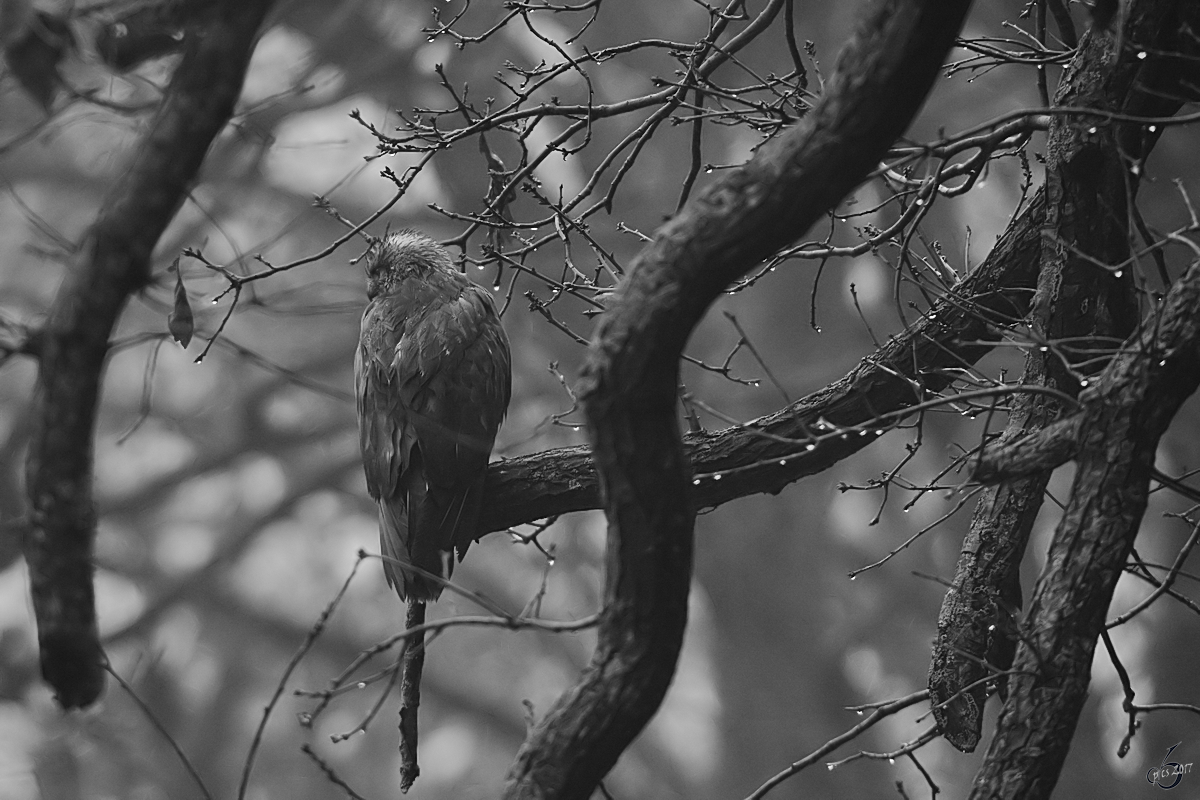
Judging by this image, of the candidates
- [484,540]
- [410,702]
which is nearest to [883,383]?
[410,702]

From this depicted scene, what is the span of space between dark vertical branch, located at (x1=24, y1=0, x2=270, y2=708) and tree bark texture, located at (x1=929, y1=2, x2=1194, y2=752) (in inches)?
59.8

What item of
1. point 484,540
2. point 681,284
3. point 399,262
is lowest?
point 681,284

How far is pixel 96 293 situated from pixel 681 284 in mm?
675

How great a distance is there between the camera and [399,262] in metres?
3.42

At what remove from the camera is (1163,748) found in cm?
694

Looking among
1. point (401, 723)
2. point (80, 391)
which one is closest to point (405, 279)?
point (401, 723)

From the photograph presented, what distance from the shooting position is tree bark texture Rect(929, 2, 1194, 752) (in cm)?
205

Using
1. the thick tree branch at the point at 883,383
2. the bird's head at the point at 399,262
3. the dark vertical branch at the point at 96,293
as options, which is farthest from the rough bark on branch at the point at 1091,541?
the bird's head at the point at 399,262

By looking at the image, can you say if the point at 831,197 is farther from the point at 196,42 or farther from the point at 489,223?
the point at 489,223

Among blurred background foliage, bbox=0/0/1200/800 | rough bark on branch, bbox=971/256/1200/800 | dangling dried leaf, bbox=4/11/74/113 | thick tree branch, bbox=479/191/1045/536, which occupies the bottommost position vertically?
rough bark on branch, bbox=971/256/1200/800

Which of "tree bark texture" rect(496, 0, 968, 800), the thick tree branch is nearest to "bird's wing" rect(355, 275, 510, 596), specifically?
the thick tree branch

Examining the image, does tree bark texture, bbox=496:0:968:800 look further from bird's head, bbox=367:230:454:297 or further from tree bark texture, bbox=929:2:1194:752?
bird's head, bbox=367:230:454:297

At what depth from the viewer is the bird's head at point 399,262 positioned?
3379 mm

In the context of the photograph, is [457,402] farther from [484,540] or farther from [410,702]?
[484,540]
